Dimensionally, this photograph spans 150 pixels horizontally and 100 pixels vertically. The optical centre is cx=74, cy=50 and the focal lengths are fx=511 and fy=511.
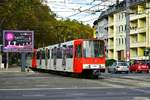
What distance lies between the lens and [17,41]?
2425 inches

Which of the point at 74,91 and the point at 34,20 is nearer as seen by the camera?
the point at 74,91

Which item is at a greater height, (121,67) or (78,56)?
(78,56)

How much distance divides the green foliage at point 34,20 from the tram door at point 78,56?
13967 mm

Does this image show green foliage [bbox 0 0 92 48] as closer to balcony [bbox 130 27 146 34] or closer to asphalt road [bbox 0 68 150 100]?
balcony [bbox 130 27 146 34]

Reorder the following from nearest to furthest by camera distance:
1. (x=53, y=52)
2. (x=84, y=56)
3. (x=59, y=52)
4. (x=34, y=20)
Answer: (x=84, y=56) → (x=59, y=52) → (x=53, y=52) → (x=34, y=20)

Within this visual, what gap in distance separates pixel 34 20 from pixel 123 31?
3471 cm

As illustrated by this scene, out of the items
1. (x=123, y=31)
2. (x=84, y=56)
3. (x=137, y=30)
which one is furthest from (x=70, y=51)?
(x=123, y=31)

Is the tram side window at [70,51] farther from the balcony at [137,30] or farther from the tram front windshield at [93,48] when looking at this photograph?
the balcony at [137,30]

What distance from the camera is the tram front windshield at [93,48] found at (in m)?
42.2

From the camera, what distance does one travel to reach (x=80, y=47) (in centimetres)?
4259

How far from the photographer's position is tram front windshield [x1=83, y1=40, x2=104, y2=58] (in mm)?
42219

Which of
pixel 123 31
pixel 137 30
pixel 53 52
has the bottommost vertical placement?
pixel 53 52

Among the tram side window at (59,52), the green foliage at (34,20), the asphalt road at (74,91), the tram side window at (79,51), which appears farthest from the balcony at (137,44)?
the asphalt road at (74,91)

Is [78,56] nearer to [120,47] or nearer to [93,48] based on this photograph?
[93,48]
